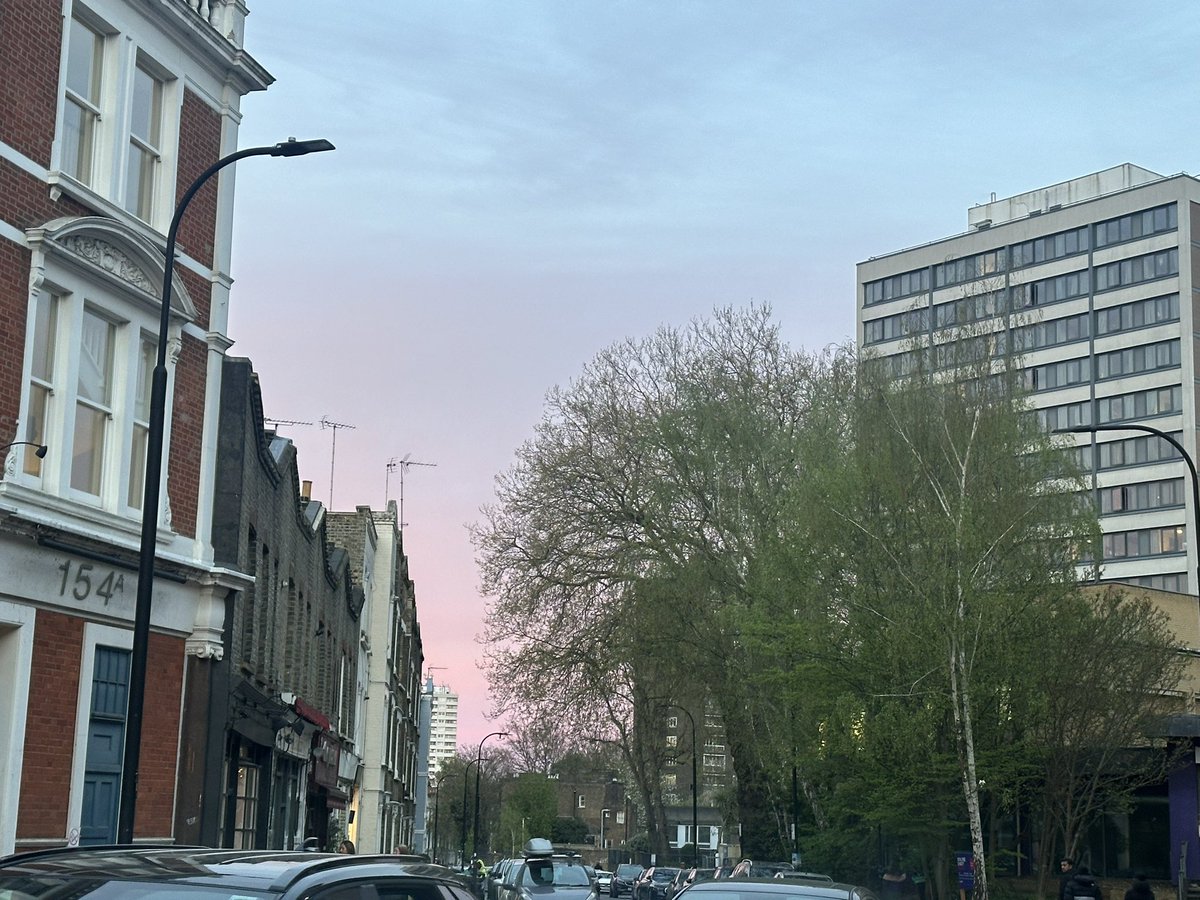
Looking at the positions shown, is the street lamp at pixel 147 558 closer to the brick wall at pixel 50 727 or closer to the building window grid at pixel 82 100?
the brick wall at pixel 50 727

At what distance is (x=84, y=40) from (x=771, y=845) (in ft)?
119

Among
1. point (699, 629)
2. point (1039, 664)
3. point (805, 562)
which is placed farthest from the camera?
point (699, 629)

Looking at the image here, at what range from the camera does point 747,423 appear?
143ft

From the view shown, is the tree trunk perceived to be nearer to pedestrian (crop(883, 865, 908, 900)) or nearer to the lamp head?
pedestrian (crop(883, 865, 908, 900))

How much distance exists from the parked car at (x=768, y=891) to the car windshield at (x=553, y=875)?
1847 cm

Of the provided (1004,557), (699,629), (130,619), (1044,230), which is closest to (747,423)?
(699,629)

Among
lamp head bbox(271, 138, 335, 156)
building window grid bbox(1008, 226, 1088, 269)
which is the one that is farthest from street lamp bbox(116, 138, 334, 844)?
building window grid bbox(1008, 226, 1088, 269)

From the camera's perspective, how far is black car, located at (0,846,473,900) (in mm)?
5340

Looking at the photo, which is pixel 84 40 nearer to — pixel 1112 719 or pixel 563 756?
pixel 1112 719

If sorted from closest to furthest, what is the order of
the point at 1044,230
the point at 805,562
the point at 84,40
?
the point at 84,40, the point at 805,562, the point at 1044,230

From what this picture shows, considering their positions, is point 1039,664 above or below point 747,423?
below

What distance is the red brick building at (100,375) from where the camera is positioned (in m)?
16.8

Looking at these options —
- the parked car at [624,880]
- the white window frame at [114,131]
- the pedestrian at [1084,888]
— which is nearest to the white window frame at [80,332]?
the white window frame at [114,131]

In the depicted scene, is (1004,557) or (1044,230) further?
(1044,230)
